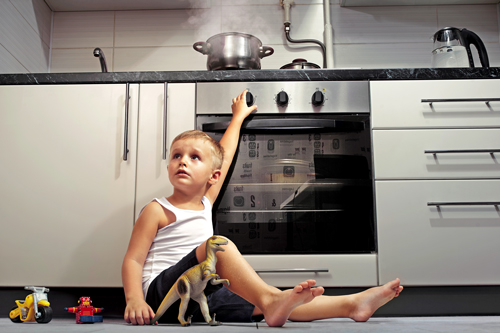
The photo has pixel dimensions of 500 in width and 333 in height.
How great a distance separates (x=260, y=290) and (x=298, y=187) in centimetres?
61

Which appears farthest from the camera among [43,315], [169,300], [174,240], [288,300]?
[174,240]

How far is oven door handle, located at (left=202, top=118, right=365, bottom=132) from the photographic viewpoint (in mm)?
1552

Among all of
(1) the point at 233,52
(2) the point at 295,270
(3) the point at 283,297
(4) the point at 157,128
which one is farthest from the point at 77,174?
(3) the point at 283,297

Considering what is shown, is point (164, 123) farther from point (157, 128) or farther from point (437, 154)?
point (437, 154)

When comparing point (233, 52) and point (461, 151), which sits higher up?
point (233, 52)

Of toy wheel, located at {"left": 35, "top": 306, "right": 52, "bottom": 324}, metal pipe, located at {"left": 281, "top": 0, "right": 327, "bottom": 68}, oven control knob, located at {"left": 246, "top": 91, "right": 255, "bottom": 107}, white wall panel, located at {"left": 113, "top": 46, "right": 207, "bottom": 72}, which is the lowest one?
toy wheel, located at {"left": 35, "top": 306, "right": 52, "bottom": 324}

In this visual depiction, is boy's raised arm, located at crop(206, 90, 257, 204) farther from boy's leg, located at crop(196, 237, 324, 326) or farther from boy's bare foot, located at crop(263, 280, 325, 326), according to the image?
boy's bare foot, located at crop(263, 280, 325, 326)

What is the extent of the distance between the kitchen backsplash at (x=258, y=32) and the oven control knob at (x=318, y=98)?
28.2 inches

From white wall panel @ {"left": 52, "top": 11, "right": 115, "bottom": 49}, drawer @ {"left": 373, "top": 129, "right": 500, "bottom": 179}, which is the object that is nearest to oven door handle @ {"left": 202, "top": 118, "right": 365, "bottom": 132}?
drawer @ {"left": 373, "top": 129, "right": 500, "bottom": 179}

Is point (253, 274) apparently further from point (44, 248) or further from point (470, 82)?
point (470, 82)

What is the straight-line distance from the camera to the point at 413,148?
1532mm

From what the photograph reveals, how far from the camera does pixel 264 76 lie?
159cm

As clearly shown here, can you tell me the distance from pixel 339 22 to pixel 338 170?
1.10 m

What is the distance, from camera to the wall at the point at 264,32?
2.24 m
